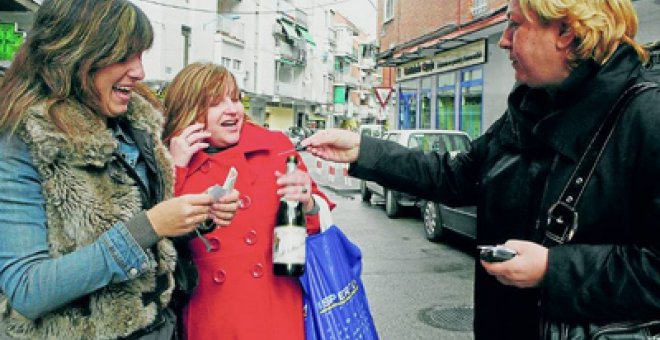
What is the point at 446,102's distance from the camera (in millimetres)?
20641

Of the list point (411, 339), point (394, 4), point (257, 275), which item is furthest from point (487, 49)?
point (257, 275)

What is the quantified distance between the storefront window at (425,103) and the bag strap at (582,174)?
21.0 m

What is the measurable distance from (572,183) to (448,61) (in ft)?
62.9

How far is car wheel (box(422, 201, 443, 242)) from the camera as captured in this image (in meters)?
8.91

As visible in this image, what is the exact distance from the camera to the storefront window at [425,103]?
2236 cm

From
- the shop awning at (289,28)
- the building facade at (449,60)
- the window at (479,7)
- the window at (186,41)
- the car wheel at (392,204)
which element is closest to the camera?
the car wheel at (392,204)

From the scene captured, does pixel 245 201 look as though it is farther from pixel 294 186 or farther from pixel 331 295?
pixel 331 295

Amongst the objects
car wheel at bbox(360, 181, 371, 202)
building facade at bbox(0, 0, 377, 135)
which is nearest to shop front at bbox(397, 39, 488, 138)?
car wheel at bbox(360, 181, 371, 202)

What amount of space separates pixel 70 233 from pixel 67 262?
0.09m

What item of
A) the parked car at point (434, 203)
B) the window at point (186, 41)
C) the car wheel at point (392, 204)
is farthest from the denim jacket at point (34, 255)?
the window at point (186, 41)

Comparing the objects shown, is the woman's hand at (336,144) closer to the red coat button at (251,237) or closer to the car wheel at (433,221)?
the red coat button at (251,237)

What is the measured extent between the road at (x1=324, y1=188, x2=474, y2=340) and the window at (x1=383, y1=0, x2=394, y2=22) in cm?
1748

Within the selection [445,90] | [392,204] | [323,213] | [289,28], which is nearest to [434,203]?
[392,204]

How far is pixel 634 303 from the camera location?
1444 millimetres
